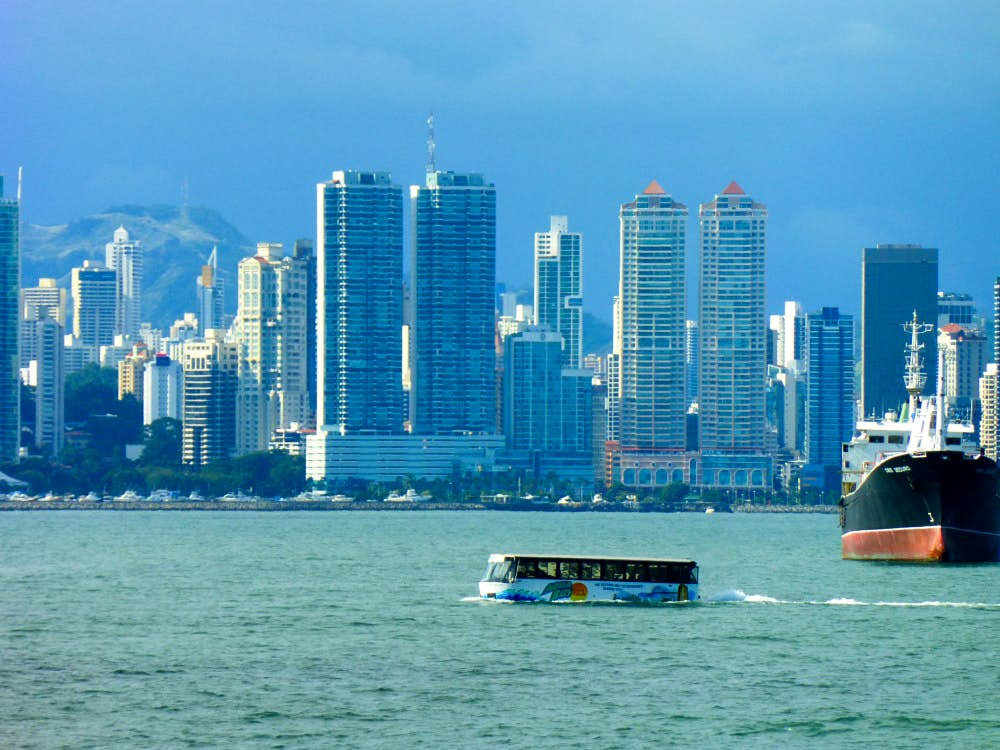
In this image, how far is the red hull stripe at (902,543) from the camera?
110 m

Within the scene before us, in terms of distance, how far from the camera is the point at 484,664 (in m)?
67.4

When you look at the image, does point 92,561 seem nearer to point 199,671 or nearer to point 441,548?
point 441,548

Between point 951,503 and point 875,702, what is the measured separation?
49097mm

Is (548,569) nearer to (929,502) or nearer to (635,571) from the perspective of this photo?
(635,571)

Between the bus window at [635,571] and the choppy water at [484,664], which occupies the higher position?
the bus window at [635,571]

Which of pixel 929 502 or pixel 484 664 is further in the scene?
pixel 929 502

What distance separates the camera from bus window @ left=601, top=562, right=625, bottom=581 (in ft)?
283

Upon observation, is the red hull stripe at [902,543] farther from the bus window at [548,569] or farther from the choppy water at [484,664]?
the bus window at [548,569]

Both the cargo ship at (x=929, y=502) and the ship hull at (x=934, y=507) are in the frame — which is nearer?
the ship hull at (x=934, y=507)

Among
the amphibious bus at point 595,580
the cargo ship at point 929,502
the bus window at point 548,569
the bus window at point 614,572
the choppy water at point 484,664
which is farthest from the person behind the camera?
the cargo ship at point 929,502

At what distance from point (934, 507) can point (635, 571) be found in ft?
89.8

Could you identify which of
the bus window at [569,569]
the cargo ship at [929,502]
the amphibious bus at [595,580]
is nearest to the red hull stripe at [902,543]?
the cargo ship at [929,502]

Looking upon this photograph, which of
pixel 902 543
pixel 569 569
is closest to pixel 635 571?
pixel 569 569

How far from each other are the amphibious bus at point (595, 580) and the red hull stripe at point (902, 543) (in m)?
27.1
